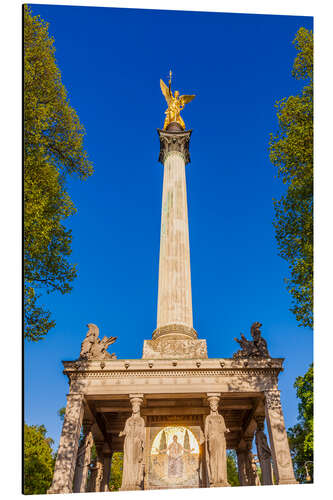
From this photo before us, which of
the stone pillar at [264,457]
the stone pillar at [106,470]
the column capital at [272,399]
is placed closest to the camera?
the column capital at [272,399]

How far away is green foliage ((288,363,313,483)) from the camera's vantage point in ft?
89.6

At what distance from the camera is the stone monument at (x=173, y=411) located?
15242 mm

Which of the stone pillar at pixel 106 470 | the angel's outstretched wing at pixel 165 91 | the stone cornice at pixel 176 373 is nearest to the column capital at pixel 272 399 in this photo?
the stone cornice at pixel 176 373

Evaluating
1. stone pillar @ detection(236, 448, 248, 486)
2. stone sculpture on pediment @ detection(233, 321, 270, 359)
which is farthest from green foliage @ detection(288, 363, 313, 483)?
stone sculpture on pediment @ detection(233, 321, 270, 359)

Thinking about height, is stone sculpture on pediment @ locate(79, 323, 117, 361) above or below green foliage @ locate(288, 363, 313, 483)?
above

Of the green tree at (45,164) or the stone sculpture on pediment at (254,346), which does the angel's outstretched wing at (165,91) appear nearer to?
the green tree at (45,164)

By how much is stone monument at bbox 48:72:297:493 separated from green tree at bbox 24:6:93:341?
361 centimetres

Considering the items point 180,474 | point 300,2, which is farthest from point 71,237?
point 300,2

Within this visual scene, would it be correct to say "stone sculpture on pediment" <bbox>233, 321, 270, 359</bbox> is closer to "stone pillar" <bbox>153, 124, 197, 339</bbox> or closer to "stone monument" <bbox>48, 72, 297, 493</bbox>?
"stone monument" <bbox>48, 72, 297, 493</bbox>

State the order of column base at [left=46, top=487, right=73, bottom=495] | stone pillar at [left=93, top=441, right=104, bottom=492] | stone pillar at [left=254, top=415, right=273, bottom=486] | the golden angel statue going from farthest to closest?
1. the golden angel statue
2. stone pillar at [left=93, top=441, right=104, bottom=492]
3. stone pillar at [left=254, top=415, right=273, bottom=486]
4. column base at [left=46, top=487, right=73, bottom=495]

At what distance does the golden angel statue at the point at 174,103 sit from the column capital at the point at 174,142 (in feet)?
4.66

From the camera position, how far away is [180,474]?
16.8m

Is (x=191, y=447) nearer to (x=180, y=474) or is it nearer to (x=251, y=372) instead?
(x=180, y=474)

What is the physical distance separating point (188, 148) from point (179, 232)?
810cm
